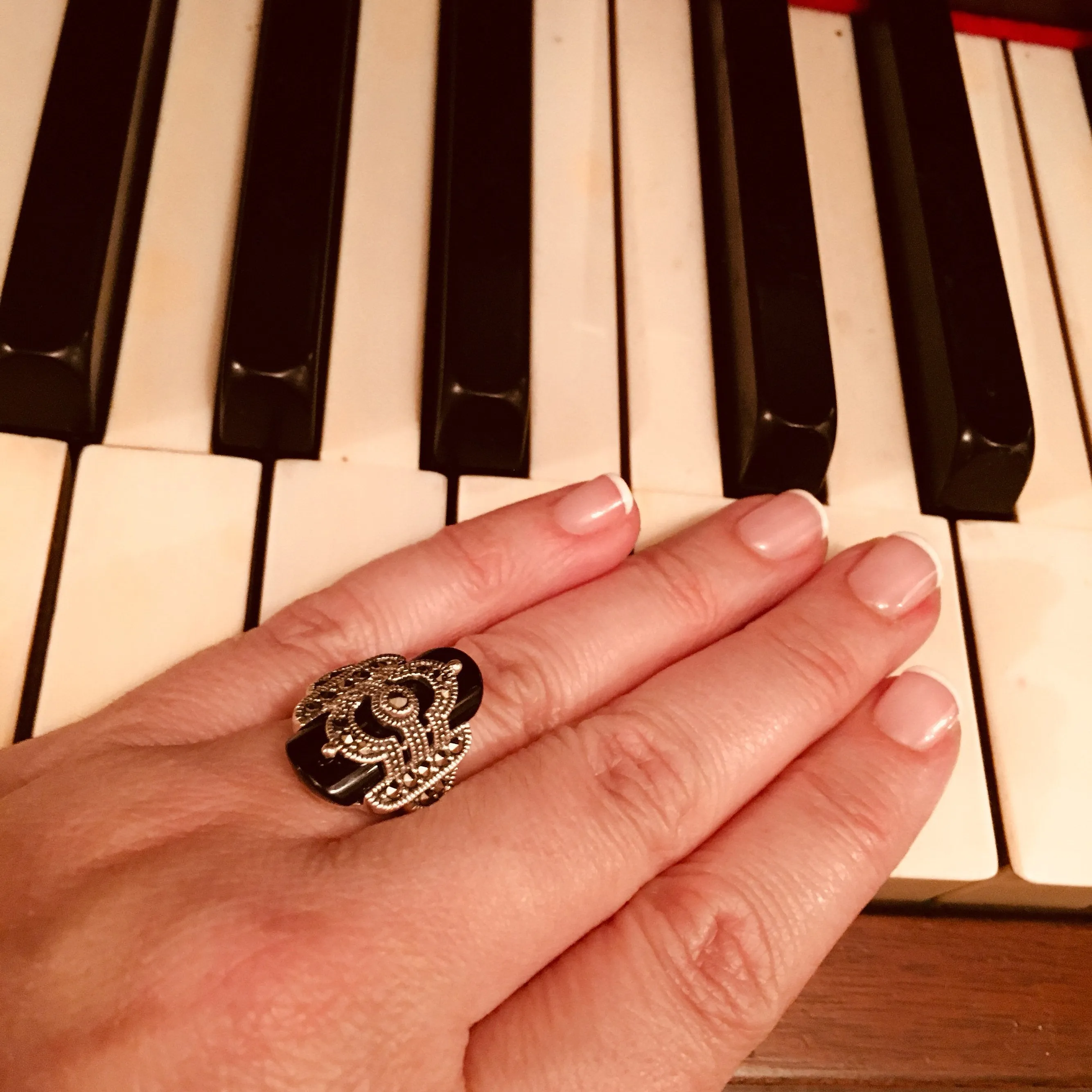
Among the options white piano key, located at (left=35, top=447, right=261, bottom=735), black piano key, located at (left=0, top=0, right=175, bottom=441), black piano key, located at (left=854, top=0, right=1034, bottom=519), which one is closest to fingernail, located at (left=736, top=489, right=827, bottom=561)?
black piano key, located at (left=854, top=0, right=1034, bottom=519)

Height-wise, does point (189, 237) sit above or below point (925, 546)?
above

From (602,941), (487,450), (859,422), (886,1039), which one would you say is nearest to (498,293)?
(487,450)

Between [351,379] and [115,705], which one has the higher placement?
[351,379]

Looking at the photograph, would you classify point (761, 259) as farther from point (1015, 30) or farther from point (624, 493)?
point (1015, 30)

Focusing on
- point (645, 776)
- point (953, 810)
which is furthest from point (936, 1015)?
point (645, 776)

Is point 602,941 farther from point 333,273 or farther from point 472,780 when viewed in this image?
point 333,273

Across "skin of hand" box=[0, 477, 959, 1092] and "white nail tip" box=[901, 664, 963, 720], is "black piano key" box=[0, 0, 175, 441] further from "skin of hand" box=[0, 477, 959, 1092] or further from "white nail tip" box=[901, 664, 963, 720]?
"white nail tip" box=[901, 664, 963, 720]
